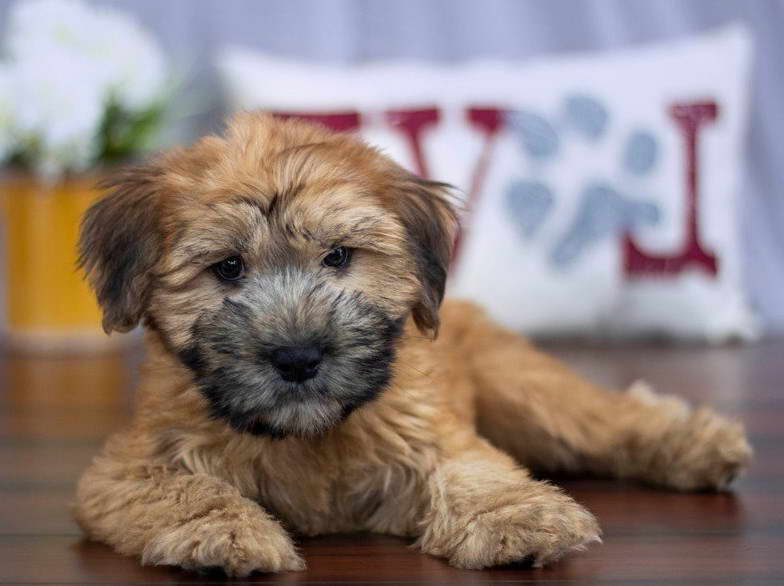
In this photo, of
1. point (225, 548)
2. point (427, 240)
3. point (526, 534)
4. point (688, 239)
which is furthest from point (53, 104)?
point (526, 534)

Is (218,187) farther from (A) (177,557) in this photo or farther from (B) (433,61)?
(B) (433,61)

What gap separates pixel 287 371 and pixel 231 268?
24 cm

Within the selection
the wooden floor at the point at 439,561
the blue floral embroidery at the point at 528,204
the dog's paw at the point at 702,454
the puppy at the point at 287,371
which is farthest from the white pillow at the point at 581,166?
the puppy at the point at 287,371

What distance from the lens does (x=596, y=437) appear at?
2797 mm

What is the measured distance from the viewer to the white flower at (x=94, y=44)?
4820 mm

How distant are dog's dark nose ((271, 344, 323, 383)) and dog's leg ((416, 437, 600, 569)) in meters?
0.38

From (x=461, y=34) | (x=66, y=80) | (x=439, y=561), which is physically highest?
(x=461, y=34)

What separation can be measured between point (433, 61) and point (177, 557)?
3.62m

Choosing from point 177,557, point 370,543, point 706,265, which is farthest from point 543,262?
point 177,557

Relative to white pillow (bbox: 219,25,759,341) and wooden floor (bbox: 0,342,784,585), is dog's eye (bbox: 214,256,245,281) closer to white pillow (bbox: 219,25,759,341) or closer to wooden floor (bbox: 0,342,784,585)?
wooden floor (bbox: 0,342,784,585)

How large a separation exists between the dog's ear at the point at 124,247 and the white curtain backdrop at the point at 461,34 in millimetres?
3034

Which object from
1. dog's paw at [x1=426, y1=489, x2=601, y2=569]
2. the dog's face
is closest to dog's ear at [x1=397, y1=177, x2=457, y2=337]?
the dog's face

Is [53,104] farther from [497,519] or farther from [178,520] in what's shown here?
[497,519]

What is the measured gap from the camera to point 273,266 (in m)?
2.10
